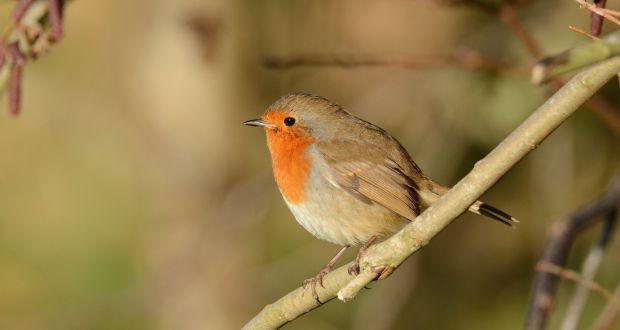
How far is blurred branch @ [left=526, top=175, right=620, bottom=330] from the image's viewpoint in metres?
3.21

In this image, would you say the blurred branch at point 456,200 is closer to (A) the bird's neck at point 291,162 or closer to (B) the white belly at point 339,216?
(B) the white belly at point 339,216

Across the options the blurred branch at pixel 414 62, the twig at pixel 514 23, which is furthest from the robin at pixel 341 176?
the twig at pixel 514 23

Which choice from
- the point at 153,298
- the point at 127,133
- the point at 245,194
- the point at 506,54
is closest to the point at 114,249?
the point at 127,133

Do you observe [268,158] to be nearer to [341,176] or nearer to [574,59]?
[341,176]

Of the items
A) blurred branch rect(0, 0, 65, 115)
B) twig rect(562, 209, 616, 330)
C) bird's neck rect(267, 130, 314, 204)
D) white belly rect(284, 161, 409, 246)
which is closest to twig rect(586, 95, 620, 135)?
twig rect(562, 209, 616, 330)

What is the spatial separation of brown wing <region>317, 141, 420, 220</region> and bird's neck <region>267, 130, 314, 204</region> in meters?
0.09

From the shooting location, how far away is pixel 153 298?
5.33 meters

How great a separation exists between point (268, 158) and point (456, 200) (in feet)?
14.9

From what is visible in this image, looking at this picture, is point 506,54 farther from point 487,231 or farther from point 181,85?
Result: point 181,85

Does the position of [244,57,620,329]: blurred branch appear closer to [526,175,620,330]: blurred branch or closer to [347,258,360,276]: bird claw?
[347,258,360,276]: bird claw

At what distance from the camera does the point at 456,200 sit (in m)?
2.24

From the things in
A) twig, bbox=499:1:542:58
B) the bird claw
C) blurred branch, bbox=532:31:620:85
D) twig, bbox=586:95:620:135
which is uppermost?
twig, bbox=499:1:542:58

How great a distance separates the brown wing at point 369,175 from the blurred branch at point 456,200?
1.03 meters

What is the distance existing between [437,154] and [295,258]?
1.15 metres
